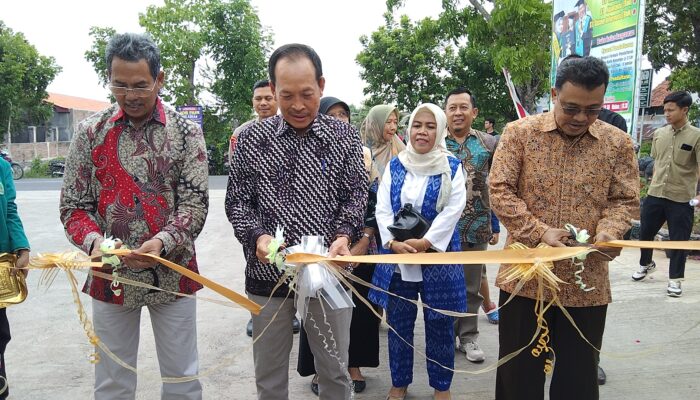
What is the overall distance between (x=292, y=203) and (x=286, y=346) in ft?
2.20

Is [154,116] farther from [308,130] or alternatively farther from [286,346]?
[286,346]

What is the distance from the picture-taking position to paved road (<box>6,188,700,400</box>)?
354 cm

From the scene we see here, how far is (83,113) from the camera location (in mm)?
44406

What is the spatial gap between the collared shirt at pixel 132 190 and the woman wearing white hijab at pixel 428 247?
1249mm

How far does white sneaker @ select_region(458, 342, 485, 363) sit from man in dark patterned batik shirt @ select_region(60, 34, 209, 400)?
2206 mm

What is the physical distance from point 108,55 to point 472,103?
9.45 ft

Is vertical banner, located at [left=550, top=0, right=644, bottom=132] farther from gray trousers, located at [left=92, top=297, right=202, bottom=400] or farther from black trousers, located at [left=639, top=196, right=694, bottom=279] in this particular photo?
gray trousers, located at [left=92, top=297, right=202, bottom=400]

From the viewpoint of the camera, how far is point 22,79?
30.9m

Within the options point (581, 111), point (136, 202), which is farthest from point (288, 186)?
point (581, 111)

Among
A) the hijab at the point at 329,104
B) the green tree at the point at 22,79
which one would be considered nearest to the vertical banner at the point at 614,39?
the hijab at the point at 329,104

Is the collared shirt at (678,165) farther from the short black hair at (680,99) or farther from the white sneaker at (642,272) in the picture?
the white sneaker at (642,272)

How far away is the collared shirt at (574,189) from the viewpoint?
2420 mm

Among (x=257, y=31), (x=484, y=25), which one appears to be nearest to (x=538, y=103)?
(x=484, y=25)

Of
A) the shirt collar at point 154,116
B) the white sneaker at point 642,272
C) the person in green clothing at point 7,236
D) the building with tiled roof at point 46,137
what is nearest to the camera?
the shirt collar at point 154,116
